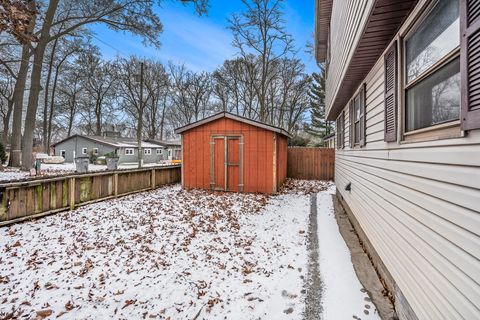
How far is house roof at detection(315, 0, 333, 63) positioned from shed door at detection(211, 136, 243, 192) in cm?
528

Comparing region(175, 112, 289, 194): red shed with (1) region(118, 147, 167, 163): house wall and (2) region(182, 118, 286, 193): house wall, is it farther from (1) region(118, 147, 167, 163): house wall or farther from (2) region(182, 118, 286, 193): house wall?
(1) region(118, 147, 167, 163): house wall

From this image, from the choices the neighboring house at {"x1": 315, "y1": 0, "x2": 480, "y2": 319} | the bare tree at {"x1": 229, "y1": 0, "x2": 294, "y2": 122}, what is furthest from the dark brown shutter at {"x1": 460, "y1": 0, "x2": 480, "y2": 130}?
the bare tree at {"x1": 229, "y1": 0, "x2": 294, "y2": 122}

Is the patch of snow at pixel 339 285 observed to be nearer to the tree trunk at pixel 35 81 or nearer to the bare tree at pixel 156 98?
the tree trunk at pixel 35 81

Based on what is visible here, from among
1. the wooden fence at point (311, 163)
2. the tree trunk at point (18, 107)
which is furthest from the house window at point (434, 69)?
the tree trunk at point (18, 107)

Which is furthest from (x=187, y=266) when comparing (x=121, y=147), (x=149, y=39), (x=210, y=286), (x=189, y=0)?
(x=121, y=147)

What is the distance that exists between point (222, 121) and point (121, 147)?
2107 cm

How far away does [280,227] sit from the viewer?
5.44m

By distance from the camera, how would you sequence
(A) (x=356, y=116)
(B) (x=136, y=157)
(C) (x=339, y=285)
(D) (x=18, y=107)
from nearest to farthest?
(C) (x=339, y=285) → (A) (x=356, y=116) → (D) (x=18, y=107) → (B) (x=136, y=157)

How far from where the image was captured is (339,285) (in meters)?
3.08

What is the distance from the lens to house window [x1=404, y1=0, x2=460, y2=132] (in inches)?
64.4

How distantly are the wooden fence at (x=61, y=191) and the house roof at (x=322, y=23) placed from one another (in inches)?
343

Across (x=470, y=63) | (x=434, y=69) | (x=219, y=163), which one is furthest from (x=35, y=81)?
(x=470, y=63)

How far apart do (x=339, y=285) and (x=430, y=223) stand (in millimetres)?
1708

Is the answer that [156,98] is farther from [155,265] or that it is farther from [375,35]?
[375,35]
